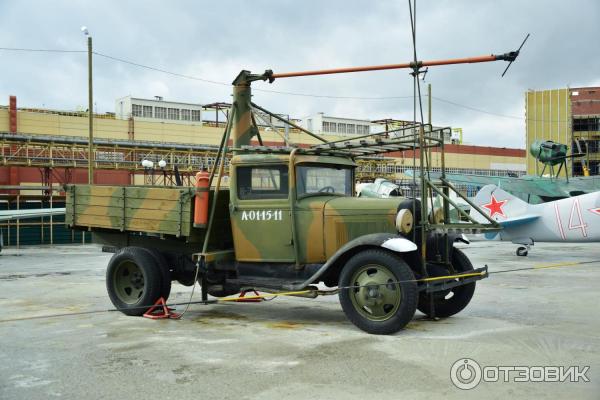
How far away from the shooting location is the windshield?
25.7 ft

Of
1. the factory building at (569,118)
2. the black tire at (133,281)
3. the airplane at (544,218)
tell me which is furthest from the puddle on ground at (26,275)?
the factory building at (569,118)

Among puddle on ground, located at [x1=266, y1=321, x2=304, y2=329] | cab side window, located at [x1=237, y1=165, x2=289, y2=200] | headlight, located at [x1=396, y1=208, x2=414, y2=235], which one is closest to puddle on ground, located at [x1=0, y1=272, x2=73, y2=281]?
cab side window, located at [x1=237, y1=165, x2=289, y2=200]

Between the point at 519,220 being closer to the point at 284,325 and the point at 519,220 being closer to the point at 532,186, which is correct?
the point at 532,186

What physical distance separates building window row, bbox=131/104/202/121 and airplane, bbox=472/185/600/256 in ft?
116

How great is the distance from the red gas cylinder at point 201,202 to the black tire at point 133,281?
1.08 meters

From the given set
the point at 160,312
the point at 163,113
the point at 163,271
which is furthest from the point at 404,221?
the point at 163,113

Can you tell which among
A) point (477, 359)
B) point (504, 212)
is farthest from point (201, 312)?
point (504, 212)

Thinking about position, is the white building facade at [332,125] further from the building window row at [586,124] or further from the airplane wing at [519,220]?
the airplane wing at [519,220]

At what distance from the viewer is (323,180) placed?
8086 millimetres

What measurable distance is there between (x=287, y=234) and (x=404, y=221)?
163 cm

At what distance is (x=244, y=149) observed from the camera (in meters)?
8.20

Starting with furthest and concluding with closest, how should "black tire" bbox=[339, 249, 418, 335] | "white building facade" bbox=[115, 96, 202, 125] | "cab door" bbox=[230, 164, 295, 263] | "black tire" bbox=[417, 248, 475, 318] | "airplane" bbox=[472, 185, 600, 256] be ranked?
"white building facade" bbox=[115, 96, 202, 125]
"airplane" bbox=[472, 185, 600, 256]
"black tire" bbox=[417, 248, 475, 318]
"cab door" bbox=[230, 164, 295, 263]
"black tire" bbox=[339, 249, 418, 335]

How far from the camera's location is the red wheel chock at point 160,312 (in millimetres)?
8195

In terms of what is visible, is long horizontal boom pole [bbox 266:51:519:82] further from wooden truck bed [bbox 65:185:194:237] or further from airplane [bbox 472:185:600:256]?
airplane [bbox 472:185:600:256]
